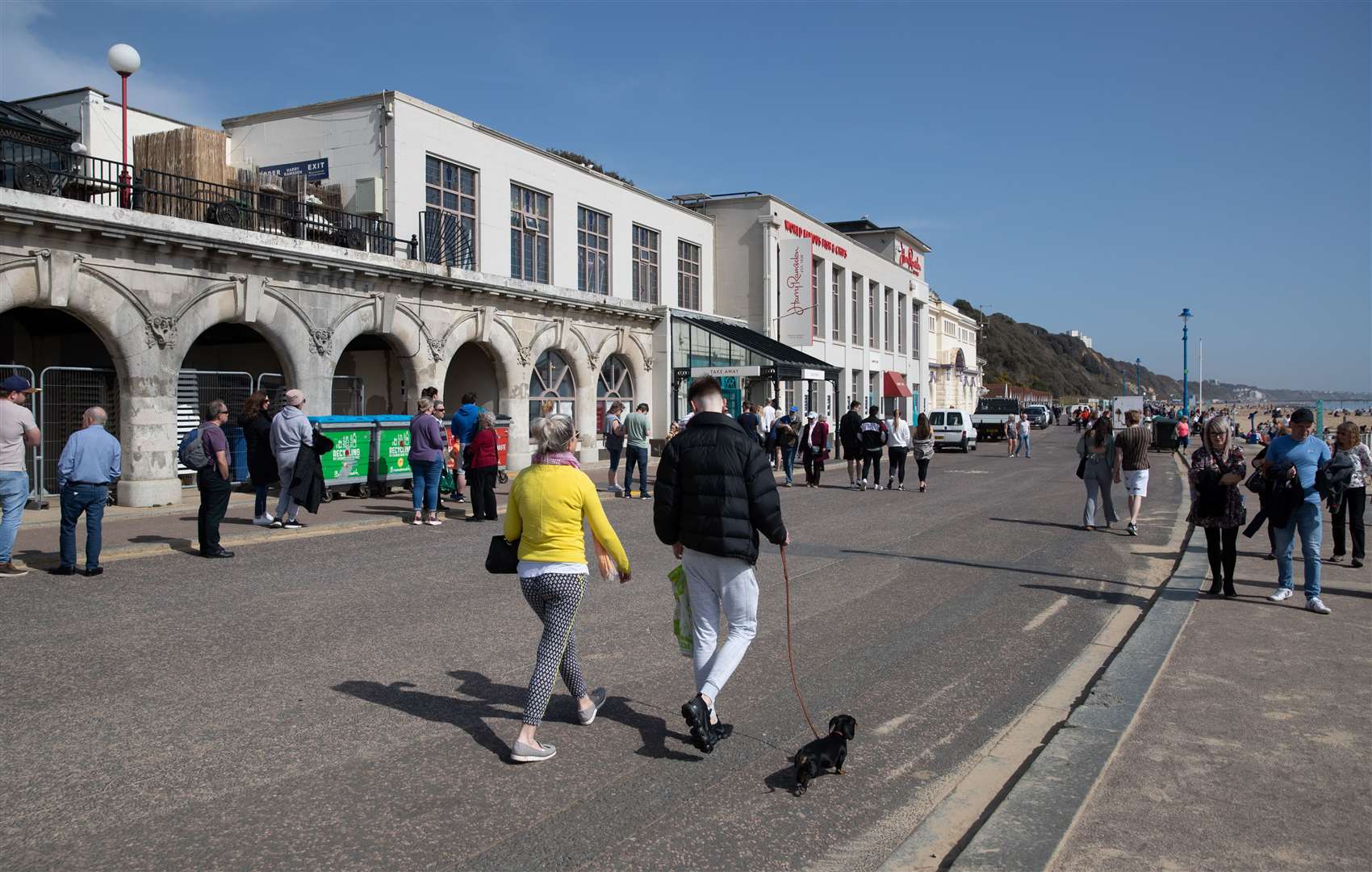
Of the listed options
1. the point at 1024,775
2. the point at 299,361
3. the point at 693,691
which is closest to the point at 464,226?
the point at 299,361

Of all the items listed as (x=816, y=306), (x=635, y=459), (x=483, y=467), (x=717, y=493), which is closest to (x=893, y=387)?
(x=816, y=306)

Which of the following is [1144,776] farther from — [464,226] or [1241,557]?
[464,226]

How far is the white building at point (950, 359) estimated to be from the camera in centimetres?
7331

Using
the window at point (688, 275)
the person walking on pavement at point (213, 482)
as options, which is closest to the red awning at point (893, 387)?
the window at point (688, 275)

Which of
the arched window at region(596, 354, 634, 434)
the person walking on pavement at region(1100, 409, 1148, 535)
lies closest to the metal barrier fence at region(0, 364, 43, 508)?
the arched window at region(596, 354, 634, 434)

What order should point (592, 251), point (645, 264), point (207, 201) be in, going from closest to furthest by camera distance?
point (207, 201) < point (592, 251) < point (645, 264)

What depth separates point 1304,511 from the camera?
8.36 meters

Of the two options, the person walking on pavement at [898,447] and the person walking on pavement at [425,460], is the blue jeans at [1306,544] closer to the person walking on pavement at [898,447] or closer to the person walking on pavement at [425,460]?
the person walking on pavement at [425,460]

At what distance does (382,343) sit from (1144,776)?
20.7 meters

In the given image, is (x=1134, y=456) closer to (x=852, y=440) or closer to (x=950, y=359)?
(x=852, y=440)

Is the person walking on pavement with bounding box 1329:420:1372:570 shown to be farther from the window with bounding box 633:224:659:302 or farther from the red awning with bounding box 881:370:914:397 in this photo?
the red awning with bounding box 881:370:914:397

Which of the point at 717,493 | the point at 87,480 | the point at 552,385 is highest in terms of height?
the point at 552,385

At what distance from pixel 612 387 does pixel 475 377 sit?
476cm

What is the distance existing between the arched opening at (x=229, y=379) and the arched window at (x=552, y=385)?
6048mm
